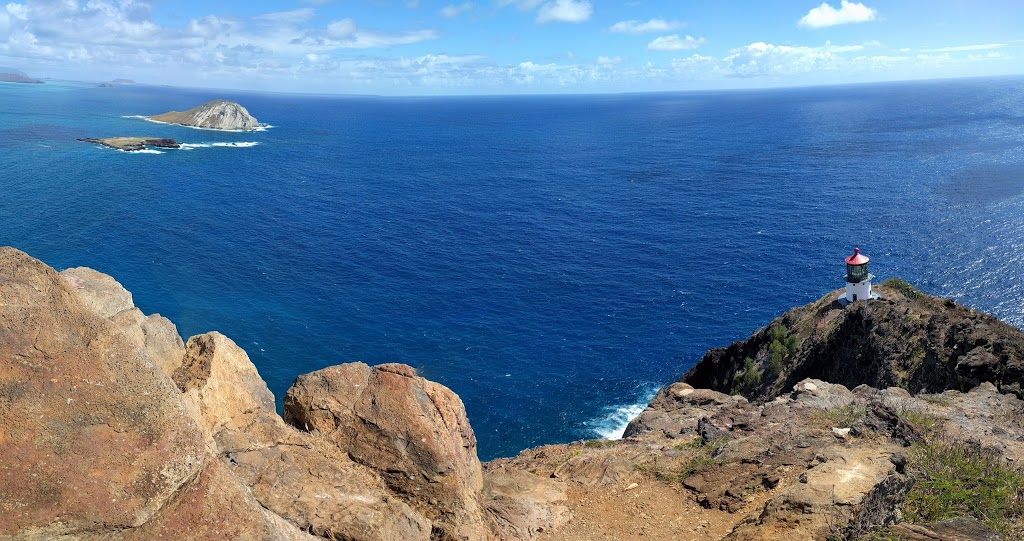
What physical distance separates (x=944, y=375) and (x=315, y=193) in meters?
124

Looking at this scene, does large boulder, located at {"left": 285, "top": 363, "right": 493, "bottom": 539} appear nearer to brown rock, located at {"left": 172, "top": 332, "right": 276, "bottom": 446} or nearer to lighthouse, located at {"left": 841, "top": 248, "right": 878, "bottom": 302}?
brown rock, located at {"left": 172, "top": 332, "right": 276, "bottom": 446}

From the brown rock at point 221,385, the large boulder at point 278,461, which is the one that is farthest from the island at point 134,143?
the large boulder at point 278,461

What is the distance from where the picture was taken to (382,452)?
723 inches

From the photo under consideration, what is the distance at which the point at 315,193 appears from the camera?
13700 centimetres

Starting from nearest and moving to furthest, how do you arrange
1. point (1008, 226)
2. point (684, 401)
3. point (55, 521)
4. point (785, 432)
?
point (55, 521), point (785, 432), point (684, 401), point (1008, 226)

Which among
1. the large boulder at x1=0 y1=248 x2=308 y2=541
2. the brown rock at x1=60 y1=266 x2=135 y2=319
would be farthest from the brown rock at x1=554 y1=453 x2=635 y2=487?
the brown rock at x1=60 y1=266 x2=135 y2=319

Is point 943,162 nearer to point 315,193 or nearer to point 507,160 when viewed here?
point 507,160

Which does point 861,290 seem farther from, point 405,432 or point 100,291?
point 100,291

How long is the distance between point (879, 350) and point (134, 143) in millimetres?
198889

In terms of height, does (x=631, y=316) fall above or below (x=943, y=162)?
below

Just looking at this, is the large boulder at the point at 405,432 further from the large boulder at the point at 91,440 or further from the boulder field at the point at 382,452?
the large boulder at the point at 91,440

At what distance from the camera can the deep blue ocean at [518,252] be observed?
218 ft

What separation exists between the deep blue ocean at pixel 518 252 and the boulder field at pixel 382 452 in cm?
2900

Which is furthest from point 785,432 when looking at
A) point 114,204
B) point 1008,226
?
point 114,204
